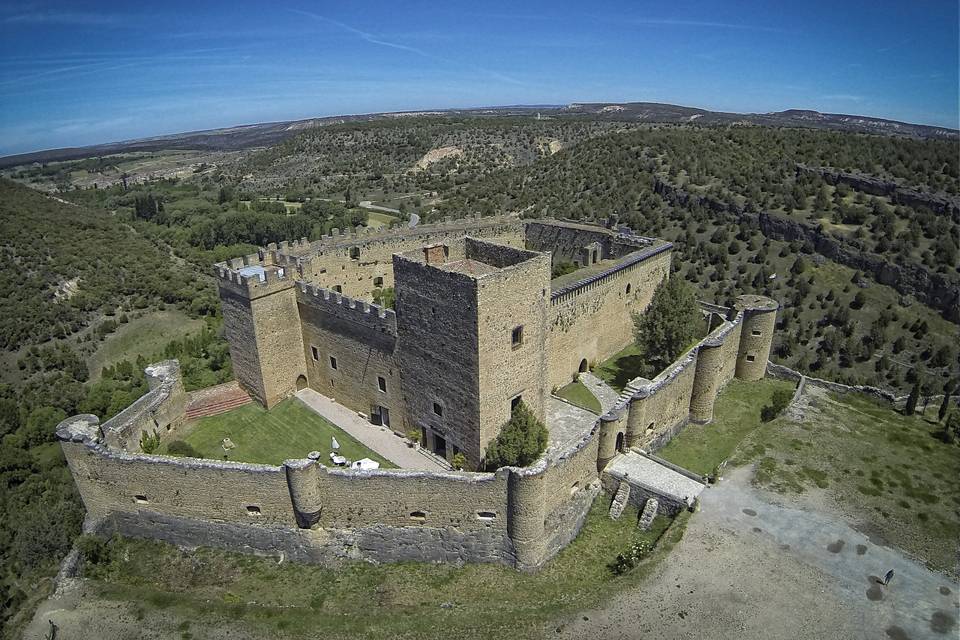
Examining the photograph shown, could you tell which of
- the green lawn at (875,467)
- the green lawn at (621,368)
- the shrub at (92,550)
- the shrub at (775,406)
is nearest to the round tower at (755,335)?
the shrub at (775,406)

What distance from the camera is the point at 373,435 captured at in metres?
22.0

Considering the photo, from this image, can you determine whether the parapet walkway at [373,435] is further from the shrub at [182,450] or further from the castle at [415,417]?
the shrub at [182,450]

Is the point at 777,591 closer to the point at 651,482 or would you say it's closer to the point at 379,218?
the point at 651,482

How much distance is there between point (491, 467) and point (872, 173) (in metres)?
45.4

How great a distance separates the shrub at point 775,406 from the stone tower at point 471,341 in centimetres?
973

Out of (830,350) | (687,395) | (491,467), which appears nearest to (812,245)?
(830,350)

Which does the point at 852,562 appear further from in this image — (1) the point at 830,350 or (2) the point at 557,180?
(2) the point at 557,180

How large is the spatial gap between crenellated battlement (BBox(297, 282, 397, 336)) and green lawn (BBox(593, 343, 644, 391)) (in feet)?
36.1

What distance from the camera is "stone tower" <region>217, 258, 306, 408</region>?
22.7 meters

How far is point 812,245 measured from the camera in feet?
134

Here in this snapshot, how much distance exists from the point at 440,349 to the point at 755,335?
50.8 feet

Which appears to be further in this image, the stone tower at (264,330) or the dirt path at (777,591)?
the stone tower at (264,330)

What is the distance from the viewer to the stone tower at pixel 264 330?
2273 cm

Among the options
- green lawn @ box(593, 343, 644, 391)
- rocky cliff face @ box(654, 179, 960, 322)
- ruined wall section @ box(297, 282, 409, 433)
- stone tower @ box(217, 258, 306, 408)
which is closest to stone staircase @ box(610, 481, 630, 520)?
green lawn @ box(593, 343, 644, 391)
